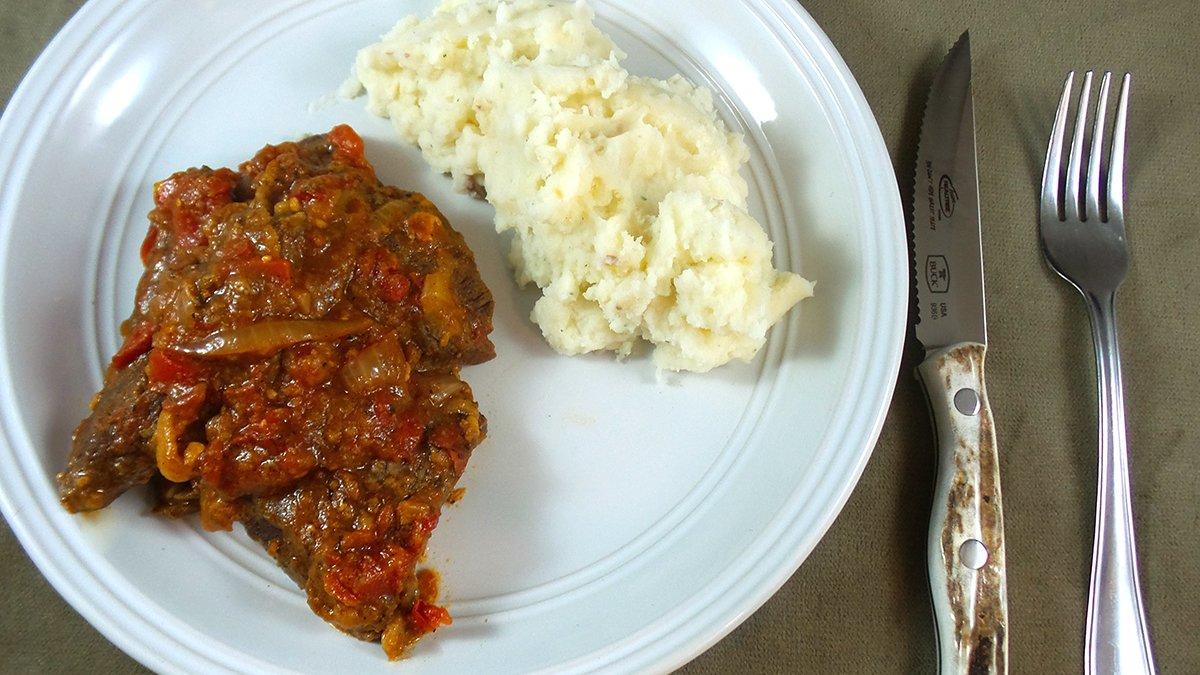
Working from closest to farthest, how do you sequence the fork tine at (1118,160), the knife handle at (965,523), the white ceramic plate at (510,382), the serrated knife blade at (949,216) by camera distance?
the white ceramic plate at (510,382) → the knife handle at (965,523) → the serrated knife blade at (949,216) → the fork tine at (1118,160)

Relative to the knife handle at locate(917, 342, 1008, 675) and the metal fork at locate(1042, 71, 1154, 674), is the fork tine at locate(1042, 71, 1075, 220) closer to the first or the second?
the metal fork at locate(1042, 71, 1154, 674)

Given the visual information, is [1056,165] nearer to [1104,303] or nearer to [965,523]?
[1104,303]

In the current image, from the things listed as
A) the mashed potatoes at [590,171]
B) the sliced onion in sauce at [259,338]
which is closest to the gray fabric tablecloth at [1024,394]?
the mashed potatoes at [590,171]

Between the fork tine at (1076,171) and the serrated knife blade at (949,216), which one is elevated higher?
the fork tine at (1076,171)

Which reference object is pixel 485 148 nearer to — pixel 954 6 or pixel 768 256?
pixel 768 256

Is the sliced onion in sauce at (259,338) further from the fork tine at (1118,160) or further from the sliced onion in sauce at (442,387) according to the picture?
Result: the fork tine at (1118,160)

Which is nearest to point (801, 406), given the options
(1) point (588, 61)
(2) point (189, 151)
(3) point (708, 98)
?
(3) point (708, 98)
